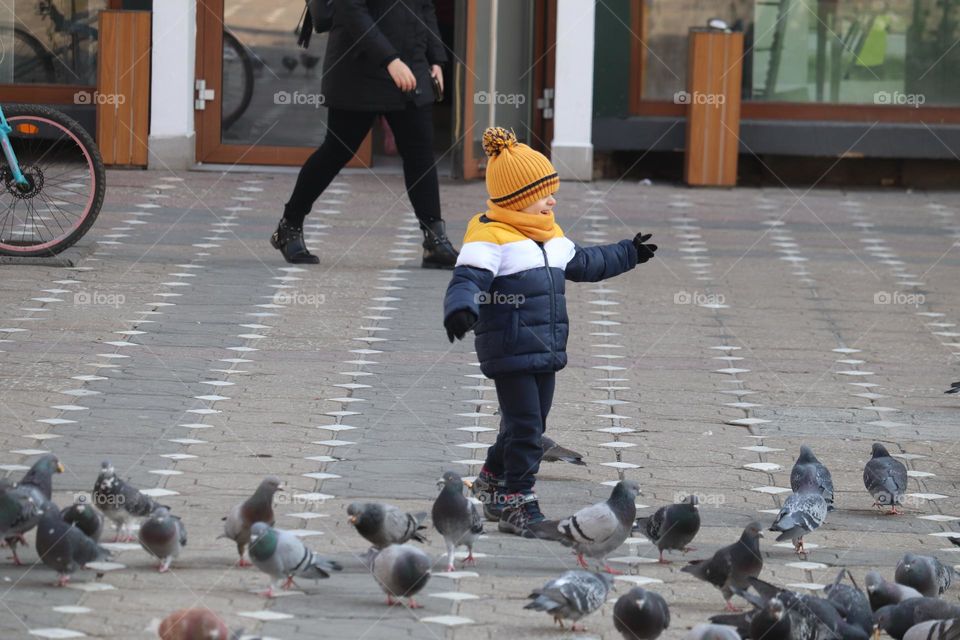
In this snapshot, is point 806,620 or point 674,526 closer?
point 806,620

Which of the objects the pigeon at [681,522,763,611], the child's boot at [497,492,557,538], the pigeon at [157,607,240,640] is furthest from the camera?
the child's boot at [497,492,557,538]

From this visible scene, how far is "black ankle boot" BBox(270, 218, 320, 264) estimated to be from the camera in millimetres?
10453

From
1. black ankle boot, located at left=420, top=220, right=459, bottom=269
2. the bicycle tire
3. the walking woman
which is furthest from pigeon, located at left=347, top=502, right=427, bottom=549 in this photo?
the bicycle tire

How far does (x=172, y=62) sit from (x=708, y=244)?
5113mm

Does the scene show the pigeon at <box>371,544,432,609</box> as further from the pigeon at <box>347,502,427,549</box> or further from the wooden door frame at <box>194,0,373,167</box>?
the wooden door frame at <box>194,0,373,167</box>

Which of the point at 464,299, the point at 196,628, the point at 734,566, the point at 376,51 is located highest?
the point at 376,51

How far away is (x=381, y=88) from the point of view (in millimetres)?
10047

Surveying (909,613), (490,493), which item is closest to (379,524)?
(490,493)

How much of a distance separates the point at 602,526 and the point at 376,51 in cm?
514

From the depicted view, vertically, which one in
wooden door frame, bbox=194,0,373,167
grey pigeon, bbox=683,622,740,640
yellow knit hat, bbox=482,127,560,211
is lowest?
wooden door frame, bbox=194,0,373,167

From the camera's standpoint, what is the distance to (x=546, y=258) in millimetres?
6098

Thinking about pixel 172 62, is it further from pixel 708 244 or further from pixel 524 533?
pixel 524 533

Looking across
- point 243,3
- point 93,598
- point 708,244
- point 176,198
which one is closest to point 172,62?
point 243,3

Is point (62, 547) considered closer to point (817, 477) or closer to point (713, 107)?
point (817, 477)
